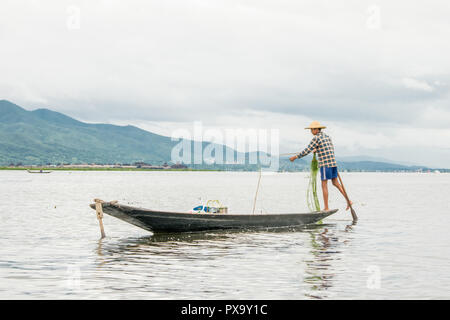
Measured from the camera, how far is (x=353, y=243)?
18062 millimetres

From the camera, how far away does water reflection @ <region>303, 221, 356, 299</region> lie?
1087cm

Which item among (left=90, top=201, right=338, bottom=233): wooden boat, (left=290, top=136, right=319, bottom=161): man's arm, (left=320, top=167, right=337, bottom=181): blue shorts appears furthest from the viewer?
(left=320, top=167, right=337, bottom=181): blue shorts

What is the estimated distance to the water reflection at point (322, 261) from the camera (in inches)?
428

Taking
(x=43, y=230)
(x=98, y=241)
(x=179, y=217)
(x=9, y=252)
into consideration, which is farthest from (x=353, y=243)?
(x=43, y=230)

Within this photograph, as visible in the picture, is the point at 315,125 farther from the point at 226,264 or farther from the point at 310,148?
the point at 226,264

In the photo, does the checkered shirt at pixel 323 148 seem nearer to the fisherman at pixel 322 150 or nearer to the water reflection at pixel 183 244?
the fisherman at pixel 322 150

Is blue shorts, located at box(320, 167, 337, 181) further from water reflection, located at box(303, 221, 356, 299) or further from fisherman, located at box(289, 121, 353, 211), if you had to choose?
water reflection, located at box(303, 221, 356, 299)

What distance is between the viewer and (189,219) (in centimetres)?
1909

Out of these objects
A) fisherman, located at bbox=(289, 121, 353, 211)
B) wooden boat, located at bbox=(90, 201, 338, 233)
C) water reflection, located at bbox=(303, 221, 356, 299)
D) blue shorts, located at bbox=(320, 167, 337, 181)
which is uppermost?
fisherman, located at bbox=(289, 121, 353, 211)

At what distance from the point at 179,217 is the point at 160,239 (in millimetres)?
1079

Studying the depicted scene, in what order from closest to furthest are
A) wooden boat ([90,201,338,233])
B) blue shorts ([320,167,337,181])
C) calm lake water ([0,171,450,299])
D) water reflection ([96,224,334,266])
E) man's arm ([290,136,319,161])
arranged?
calm lake water ([0,171,450,299]) < water reflection ([96,224,334,266]) < wooden boat ([90,201,338,233]) < man's arm ([290,136,319,161]) < blue shorts ([320,167,337,181])

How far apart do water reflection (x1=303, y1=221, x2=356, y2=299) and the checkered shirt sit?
308 cm

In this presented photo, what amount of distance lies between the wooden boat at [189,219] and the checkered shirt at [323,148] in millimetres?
2604


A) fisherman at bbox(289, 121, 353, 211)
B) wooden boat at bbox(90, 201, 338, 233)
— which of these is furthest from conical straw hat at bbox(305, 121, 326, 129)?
wooden boat at bbox(90, 201, 338, 233)
